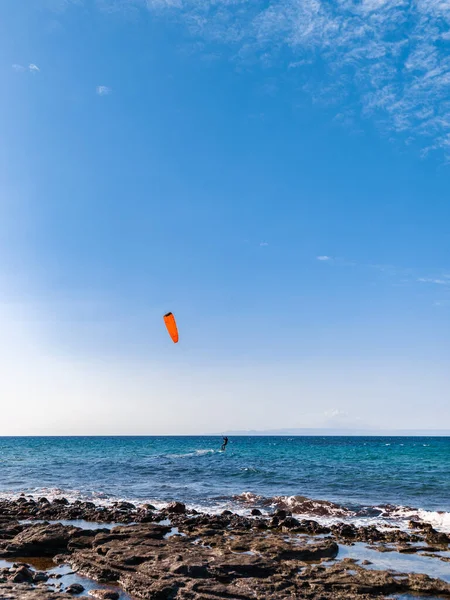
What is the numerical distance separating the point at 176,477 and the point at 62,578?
26.7 m

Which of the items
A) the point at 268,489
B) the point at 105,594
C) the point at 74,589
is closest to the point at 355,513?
the point at 268,489

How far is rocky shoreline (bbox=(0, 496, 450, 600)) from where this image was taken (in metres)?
11.8

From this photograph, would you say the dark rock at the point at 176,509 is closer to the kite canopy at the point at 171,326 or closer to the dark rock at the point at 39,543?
the dark rock at the point at 39,543

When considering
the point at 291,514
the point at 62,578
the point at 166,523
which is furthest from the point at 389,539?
the point at 62,578

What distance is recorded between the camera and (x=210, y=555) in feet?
46.8

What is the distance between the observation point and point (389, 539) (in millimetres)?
17938

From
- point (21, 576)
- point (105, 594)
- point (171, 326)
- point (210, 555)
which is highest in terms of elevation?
point (171, 326)

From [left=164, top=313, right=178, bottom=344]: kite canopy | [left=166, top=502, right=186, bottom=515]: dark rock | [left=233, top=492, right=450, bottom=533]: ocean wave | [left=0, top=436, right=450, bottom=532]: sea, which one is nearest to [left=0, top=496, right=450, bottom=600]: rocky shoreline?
[left=166, top=502, right=186, bottom=515]: dark rock

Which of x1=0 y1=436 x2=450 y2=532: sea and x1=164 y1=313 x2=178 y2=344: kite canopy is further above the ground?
x1=164 y1=313 x2=178 y2=344: kite canopy

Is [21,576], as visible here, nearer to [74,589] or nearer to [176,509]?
[74,589]

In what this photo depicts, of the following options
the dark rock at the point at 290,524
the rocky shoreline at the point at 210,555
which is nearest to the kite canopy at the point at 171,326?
the rocky shoreline at the point at 210,555

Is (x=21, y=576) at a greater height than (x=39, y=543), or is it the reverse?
(x=21, y=576)

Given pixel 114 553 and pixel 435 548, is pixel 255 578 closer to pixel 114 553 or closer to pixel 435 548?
pixel 114 553

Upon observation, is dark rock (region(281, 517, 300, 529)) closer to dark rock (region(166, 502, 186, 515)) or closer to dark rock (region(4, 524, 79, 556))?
dark rock (region(166, 502, 186, 515))
